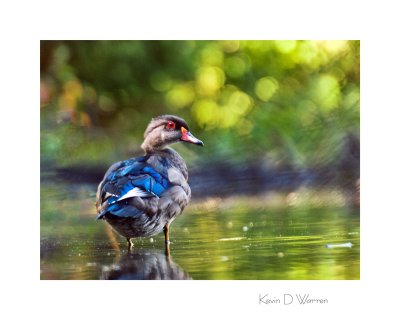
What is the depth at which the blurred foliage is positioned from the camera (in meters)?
7.23

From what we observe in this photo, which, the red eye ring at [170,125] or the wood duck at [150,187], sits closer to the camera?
the wood duck at [150,187]

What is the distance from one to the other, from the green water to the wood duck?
28cm

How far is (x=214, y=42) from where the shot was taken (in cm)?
702

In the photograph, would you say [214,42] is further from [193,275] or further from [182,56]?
[193,275]

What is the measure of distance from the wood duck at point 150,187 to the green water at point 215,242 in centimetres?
28

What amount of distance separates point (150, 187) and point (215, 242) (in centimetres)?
85

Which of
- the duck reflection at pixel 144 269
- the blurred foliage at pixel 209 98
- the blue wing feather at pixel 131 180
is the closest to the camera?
the duck reflection at pixel 144 269

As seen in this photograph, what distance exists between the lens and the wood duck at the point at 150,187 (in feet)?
20.3

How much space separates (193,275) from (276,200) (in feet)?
5.80

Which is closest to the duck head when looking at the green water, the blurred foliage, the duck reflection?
the blurred foliage

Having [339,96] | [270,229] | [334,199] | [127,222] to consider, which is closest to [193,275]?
[127,222]

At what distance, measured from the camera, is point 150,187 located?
6336 millimetres

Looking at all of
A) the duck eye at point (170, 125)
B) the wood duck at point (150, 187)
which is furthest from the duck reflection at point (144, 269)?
the duck eye at point (170, 125)

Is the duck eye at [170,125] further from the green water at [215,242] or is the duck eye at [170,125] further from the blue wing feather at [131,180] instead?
the green water at [215,242]
